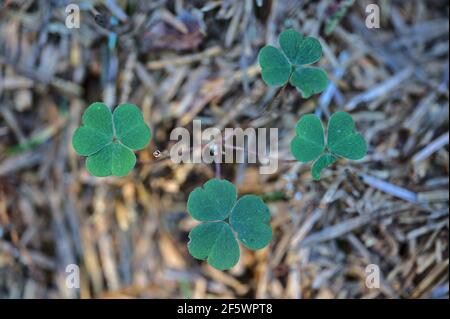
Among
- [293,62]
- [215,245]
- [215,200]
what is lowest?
[215,245]

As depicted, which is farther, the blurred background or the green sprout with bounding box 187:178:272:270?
the blurred background

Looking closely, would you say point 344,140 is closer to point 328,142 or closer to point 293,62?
point 328,142

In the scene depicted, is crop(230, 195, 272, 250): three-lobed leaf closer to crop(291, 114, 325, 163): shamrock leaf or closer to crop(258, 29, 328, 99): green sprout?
crop(291, 114, 325, 163): shamrock leaf

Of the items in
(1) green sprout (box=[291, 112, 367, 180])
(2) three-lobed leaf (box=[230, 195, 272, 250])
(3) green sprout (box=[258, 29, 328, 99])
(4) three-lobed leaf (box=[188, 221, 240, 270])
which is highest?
(3) green sprout (box=[258, 29, 328, 99])

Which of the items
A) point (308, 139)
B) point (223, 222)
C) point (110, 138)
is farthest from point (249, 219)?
point (110, 138)

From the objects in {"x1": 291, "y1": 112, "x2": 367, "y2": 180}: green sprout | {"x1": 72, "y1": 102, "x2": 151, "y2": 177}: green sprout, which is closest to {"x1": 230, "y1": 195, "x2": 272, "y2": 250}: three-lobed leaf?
{"x1": 291, "y1": 112, "x2": 367, "y2": 180}: green sprout

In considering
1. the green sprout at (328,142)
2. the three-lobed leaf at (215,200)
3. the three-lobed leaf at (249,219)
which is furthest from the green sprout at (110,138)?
the green sprout at (328,142)
